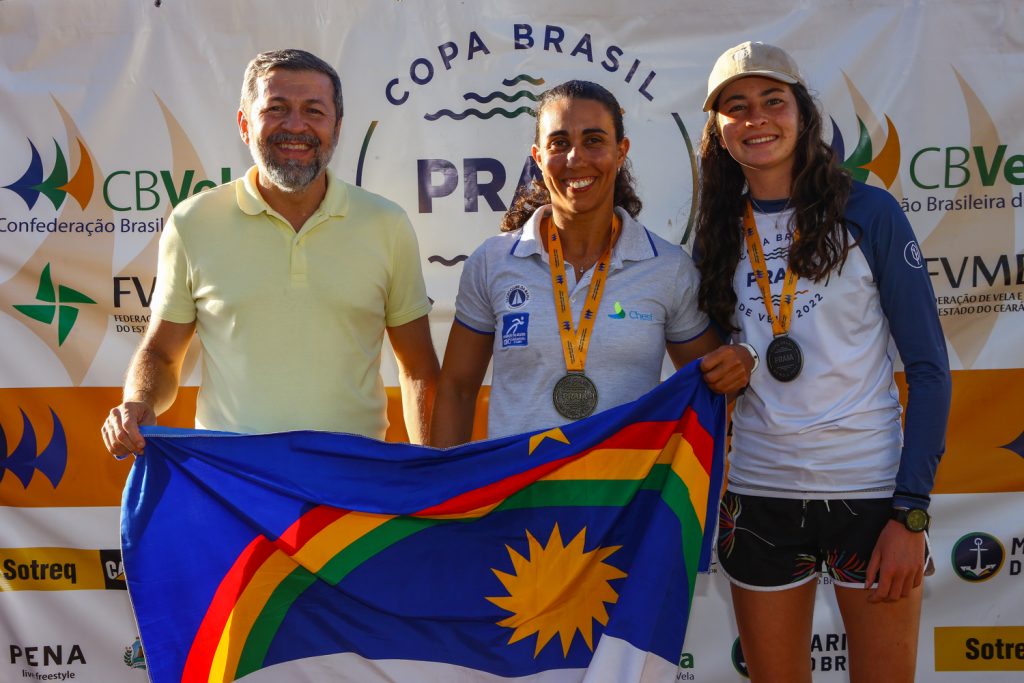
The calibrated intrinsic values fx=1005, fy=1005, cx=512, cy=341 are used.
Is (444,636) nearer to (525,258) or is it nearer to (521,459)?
(521,459)

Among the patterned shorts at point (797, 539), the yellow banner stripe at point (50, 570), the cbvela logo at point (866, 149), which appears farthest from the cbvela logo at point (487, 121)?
the yellow banner stripe at point (50, 570)

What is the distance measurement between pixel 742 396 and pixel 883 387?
1.20ft

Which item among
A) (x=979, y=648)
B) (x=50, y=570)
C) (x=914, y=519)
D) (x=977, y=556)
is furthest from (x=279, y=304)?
(x=979, y=648)

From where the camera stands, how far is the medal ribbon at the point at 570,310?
2.77 m

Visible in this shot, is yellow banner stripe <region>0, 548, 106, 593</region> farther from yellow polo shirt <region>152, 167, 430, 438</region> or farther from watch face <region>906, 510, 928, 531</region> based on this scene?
watch face <region>906, 510, 928, 531</region>

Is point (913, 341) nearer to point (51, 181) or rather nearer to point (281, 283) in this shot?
point (281, 283)

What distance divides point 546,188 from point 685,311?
0.63 meters

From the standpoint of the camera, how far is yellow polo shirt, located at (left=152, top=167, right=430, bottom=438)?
2.96 meters

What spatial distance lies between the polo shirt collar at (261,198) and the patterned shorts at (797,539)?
147 cm

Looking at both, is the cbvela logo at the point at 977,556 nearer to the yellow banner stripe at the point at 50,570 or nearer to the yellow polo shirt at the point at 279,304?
the yellow polo shirt at the point at 279,304

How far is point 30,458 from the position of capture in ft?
13.5

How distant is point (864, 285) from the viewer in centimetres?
259

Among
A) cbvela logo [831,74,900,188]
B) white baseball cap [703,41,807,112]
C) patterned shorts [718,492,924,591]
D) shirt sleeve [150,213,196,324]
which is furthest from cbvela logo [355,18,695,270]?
patterned shorts [718,492,924,591]

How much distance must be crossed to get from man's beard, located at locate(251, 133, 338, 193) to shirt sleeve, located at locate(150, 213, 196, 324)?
34 centimetres
